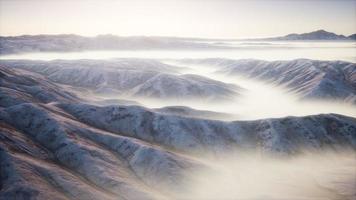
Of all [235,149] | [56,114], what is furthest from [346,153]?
[56,114]

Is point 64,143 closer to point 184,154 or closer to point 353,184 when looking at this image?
point 184,154

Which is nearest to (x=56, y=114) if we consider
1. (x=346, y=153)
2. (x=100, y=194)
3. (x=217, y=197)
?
(x=100, y=194)

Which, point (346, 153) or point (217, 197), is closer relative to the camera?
point (217, 197)

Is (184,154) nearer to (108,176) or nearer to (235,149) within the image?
(235,149)

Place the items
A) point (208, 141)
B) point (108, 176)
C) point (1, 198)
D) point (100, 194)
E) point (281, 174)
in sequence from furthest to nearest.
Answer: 1. point (208, 141)
2. point (281, 174)
3. point (108, 176)
4. point (100, 194)
5. point (1, 198)

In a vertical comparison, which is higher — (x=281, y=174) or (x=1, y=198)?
(x=1, y=198)

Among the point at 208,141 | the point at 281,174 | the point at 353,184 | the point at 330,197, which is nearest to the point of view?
the point at 330,197
